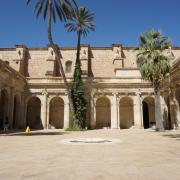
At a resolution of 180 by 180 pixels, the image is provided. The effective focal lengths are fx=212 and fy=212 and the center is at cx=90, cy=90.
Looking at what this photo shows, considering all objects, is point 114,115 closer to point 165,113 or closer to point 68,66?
point 165,113

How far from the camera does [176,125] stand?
25453 millimetres

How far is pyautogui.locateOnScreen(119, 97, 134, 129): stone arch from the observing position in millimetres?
32281

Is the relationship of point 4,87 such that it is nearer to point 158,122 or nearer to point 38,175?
point 158,122

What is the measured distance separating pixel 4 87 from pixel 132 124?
1861 cm

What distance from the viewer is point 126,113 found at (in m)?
32.5

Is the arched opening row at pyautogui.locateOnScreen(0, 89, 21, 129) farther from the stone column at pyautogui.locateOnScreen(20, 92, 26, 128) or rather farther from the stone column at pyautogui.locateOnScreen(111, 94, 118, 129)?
the stone column at pyautogui.locateOnScreen(111, 94, 118, 129)

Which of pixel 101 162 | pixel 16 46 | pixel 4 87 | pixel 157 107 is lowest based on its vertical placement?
pixel 101 162

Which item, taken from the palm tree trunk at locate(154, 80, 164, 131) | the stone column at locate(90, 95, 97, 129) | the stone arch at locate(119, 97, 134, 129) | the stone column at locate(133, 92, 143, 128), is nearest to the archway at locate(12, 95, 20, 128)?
the stone column at locate(90, 95, 97, 129)

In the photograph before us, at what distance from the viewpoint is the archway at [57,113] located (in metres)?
32.3

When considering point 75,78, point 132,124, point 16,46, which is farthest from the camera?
point 16,46

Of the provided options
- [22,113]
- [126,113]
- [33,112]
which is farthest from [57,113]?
[126,113]

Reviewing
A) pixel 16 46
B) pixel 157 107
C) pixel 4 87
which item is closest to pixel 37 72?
pixel 16 46

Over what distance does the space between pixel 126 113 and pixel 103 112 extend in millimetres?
3525

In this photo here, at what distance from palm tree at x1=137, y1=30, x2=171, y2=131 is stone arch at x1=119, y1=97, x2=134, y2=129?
→ 29.1ft
